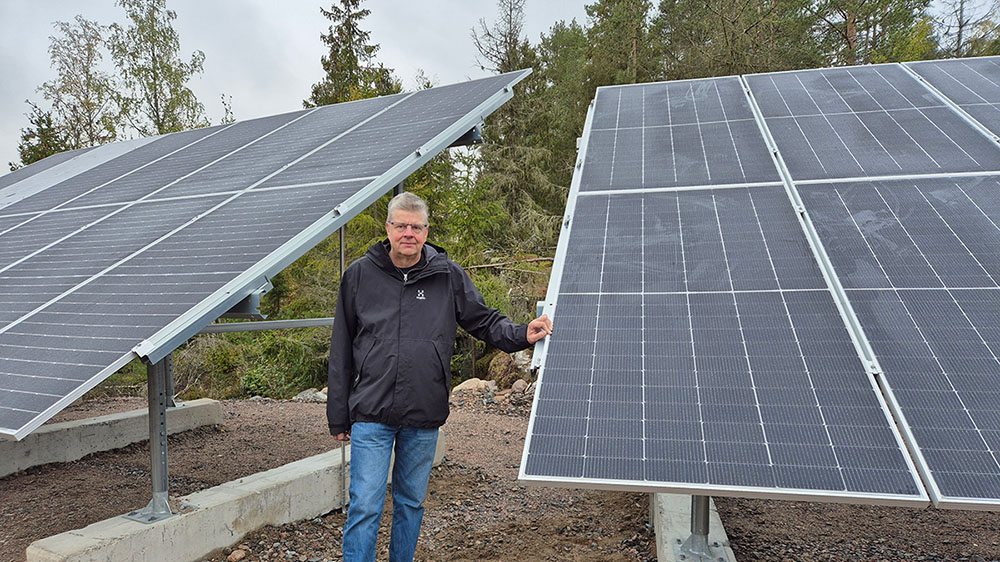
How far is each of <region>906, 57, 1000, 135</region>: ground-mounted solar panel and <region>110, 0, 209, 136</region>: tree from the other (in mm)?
31680

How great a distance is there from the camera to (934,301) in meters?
3.78

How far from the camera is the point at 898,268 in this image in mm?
4078

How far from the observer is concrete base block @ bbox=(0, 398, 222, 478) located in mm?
7535

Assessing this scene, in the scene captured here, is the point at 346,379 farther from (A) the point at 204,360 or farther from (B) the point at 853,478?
(A) the point at 204,360

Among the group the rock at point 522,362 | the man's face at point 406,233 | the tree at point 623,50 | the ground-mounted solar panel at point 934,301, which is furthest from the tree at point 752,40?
the man's face at point 406,233

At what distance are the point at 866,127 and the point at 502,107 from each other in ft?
72.7

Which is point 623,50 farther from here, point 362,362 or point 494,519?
point 362,362

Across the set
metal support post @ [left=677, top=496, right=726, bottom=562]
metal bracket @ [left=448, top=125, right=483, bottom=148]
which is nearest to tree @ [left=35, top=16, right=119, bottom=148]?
metal bracket @ [left=448, top=125, right=483, bottom=148]

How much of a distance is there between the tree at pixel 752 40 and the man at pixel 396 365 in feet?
61.5

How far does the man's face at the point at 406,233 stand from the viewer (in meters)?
4.11

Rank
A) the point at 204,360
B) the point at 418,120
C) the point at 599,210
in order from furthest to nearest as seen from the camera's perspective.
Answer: the point at 204,360 < the point at 418,120 < the point at 599,210

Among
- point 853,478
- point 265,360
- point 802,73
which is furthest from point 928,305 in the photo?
point 265,360

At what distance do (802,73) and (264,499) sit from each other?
7.64m

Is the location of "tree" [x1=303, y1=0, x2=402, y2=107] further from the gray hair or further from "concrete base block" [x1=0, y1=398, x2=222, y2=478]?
the gray hair
